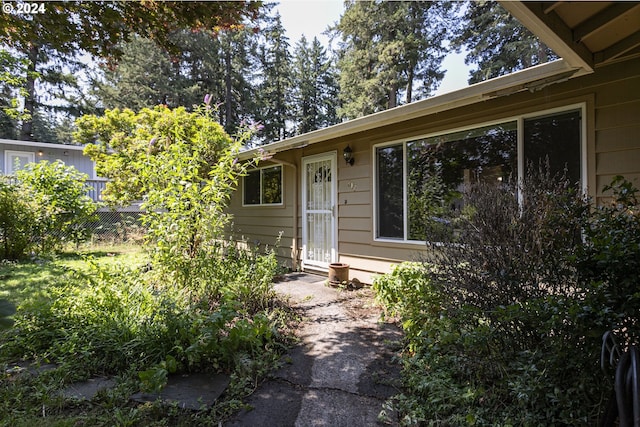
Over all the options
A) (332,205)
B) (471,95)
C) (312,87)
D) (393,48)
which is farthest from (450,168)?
(312,87)

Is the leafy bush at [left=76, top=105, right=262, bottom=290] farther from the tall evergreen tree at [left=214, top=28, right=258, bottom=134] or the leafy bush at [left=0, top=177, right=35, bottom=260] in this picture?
the tall evergreen tree at [left=214, top=28, right=258, bottom=134]

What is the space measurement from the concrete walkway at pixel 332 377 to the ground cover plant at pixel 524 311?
0.63 ft

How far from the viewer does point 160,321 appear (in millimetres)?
2688

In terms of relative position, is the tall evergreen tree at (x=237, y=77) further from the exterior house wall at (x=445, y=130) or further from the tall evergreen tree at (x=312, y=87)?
the exterior house wall at (x=445, y=130)

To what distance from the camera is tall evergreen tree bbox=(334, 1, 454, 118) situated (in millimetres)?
15125

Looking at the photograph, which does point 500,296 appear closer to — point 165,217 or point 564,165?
point 564,165

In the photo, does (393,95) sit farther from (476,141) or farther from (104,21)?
(104,21)

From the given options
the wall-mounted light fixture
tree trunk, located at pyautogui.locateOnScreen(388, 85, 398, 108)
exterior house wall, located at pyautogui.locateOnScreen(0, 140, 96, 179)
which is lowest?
the wall-mounted light fixture

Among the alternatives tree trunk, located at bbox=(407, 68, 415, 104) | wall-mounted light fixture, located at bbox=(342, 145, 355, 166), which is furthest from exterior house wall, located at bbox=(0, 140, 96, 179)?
tree trunk, located at bbox=(407, 68, 415, 104)

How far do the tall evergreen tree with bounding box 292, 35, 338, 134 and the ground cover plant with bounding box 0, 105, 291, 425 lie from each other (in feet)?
61.5

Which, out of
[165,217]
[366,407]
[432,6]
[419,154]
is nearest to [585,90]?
[419,154]

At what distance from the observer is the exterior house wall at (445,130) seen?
2840mm

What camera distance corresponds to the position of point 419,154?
14.4 ft

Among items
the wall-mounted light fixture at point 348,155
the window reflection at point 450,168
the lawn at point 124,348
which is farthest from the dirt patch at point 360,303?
the wall-mounted light fixture at point 348,155
